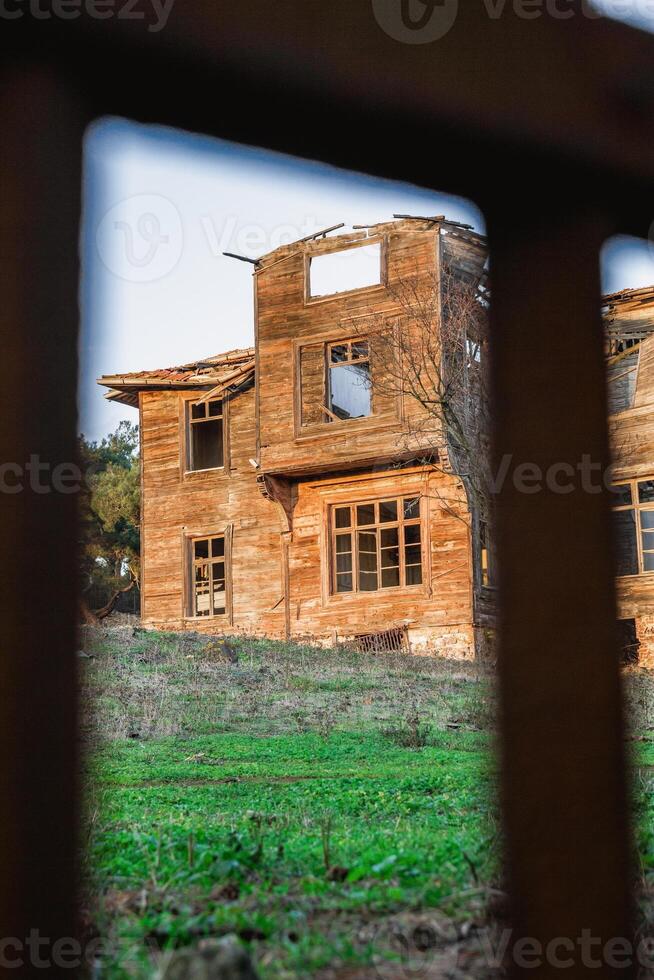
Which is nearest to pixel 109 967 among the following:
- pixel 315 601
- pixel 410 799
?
pixel 410 799

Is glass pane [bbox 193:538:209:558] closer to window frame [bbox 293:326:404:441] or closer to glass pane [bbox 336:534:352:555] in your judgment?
glass pane [bbox 336:534:352:555]

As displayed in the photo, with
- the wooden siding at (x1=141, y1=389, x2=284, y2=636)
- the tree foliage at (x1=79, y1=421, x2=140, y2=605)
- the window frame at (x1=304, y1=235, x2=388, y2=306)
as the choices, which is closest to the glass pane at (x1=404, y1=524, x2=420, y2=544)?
the wooden siding at (x1=141, y1=389, x2=284, y2=636)

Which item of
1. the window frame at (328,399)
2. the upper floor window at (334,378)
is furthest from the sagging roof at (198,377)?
the upper floor window at (334,378)

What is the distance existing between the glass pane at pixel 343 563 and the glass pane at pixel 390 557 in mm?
616

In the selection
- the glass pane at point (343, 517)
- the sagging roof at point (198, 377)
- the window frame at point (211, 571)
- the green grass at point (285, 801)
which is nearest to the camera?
the green grass at point (285, 801)

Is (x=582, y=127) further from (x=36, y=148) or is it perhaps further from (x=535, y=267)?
(x=36, y=148)

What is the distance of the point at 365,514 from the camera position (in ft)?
66.1

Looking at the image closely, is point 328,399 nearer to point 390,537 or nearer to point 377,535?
point 377,535

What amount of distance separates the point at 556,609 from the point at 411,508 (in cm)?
1837

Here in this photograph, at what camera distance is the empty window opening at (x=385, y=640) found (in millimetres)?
17938

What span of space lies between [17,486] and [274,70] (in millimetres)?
473

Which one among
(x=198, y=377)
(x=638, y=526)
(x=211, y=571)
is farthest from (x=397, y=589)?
(x=198, y=377)

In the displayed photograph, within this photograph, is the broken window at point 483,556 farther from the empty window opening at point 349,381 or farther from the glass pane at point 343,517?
the empty window opening at point 349,381

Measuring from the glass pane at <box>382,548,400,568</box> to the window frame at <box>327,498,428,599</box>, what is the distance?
0.26 meters
